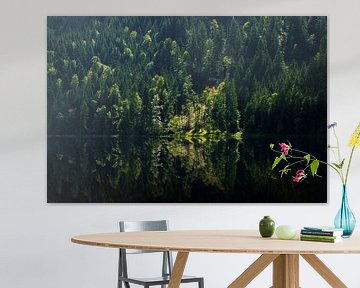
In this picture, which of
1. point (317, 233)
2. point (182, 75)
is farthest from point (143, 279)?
point (182, 75)

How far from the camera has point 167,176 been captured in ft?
20.0

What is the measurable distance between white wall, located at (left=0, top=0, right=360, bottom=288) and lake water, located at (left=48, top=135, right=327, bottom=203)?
0.25 feet

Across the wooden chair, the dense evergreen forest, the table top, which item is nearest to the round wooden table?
the table top

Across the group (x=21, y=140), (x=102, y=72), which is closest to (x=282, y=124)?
(x=102, y=72)

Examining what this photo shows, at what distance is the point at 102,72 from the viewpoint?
614cm

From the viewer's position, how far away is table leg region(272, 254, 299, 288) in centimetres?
419

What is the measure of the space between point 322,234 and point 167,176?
7.12ft

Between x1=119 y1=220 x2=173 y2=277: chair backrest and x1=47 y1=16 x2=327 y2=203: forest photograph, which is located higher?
x1=47 y1=16 x2=327 y2=203: forest photograph

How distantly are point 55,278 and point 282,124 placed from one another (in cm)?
206

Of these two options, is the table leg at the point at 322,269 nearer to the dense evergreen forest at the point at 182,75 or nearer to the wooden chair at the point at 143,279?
the wooden chair at the point at 143,279

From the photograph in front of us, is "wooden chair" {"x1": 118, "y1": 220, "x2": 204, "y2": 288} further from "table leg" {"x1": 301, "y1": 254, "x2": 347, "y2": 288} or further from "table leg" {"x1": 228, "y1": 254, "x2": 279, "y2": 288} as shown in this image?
"table leg" {"x1": 301, "y1": 254, "x2": 347, "y2": 288}

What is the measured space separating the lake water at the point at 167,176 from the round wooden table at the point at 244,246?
137 centimetres

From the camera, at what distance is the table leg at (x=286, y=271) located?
4.19m

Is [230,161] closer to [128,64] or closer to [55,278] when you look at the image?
[128,64]
